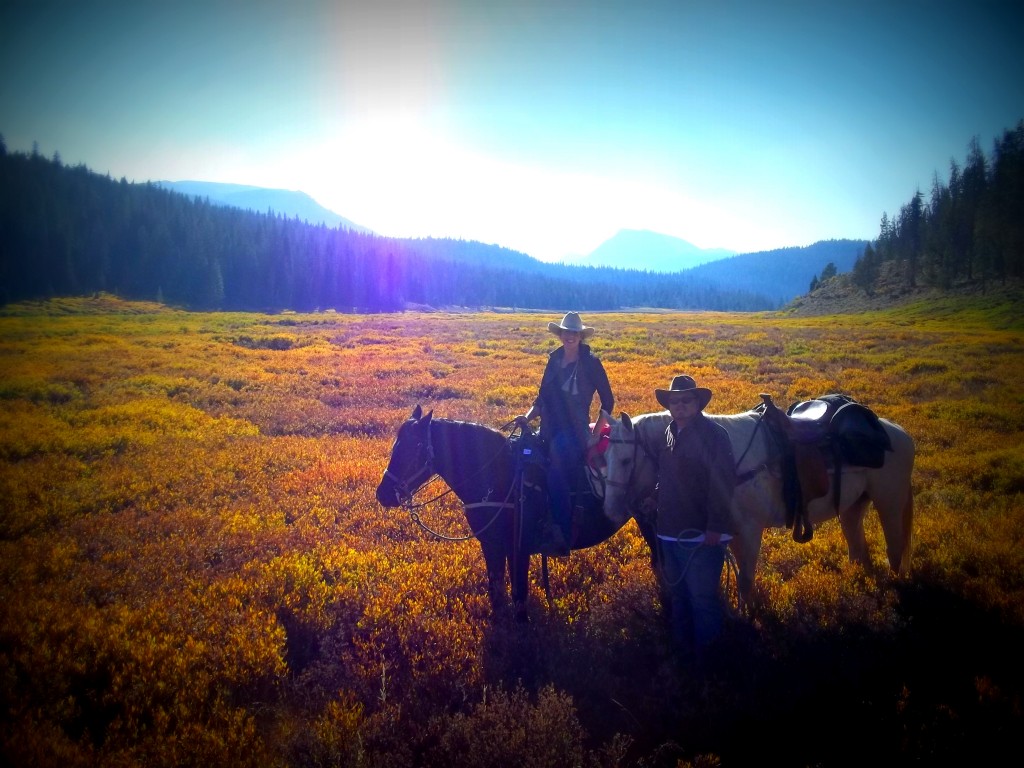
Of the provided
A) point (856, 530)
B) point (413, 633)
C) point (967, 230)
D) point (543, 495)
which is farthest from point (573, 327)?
point (967, 230)

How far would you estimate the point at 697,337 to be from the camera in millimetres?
41125

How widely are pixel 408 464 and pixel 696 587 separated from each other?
10.6ft

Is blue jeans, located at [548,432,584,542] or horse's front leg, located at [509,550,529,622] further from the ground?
blue jeans, located at [548,432,584,542]

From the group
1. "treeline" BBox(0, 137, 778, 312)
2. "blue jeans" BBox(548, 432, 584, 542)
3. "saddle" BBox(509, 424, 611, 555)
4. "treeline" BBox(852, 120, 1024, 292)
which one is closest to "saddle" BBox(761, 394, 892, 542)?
"saddle" BBox(509, 424, 611, 555)

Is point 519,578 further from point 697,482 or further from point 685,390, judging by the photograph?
point 685,390

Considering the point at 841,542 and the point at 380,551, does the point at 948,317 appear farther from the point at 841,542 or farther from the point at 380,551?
the point at 380,551

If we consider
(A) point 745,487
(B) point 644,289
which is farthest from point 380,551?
(B) point 644,289

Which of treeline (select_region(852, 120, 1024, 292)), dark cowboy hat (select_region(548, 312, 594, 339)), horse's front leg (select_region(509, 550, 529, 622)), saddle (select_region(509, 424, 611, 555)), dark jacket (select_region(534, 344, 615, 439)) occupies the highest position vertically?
treeline (select_region(852, 120, 1024, 292))

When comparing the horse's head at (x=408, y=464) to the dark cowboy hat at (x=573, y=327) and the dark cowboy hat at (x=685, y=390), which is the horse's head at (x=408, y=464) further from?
the dark cowboy hat at (x=685, y=390)

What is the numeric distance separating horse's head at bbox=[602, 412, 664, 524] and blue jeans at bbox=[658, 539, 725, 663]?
584 millimetres

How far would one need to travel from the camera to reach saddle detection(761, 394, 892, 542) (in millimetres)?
4965

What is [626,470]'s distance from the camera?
5090 millimetres

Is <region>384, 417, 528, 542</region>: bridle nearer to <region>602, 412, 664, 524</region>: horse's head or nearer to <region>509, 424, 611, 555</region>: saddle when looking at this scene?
<region>509, 424, 611, 555</region>: saddle

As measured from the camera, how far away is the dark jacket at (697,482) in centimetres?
432
